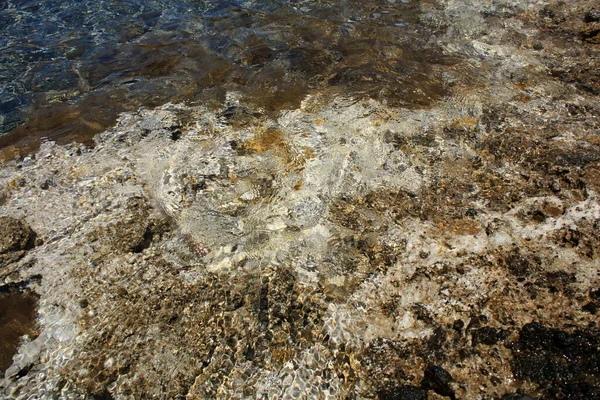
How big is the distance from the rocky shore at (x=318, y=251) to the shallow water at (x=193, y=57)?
0.44 meters

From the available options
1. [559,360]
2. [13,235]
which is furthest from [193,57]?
[559,360]

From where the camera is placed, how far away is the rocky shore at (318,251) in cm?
293

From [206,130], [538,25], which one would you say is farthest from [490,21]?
[206,130]

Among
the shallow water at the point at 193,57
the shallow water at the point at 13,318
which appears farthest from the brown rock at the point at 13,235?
the shallow water at the point at 193,57

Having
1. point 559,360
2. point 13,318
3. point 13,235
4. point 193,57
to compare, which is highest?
point 193,57

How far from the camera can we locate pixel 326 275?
11.6 feet

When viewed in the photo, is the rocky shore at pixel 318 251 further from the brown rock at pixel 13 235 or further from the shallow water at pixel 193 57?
the shallow water at pixel 193 57

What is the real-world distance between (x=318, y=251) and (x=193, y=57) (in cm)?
462

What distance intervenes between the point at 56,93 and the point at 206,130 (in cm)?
296

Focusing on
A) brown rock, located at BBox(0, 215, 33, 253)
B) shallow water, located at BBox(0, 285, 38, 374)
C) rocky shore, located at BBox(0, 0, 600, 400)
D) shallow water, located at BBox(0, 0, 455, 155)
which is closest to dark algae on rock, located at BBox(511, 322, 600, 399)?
rocky shore, located at BBox(0, 0, 600, 400)

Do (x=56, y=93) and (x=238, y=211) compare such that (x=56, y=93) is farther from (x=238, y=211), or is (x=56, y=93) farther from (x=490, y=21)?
(x=490, y=21)

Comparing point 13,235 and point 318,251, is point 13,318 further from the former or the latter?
point 318,251

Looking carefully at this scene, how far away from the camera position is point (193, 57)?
6672 mm

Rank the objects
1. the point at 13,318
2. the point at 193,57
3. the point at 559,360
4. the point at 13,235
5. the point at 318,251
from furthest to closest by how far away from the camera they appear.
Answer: the point at 193,57, the point at 13,235, the point at 318,251, the point at 13,318, the point at 559,360
